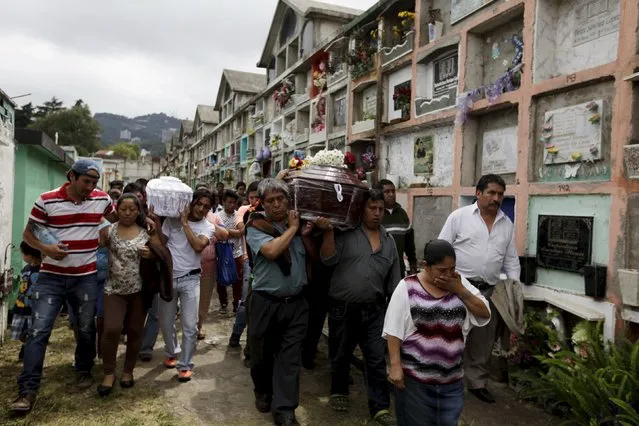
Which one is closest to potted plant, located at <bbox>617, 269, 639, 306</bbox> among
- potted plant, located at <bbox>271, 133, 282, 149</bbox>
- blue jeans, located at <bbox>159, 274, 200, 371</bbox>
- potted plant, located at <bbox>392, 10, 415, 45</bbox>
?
blue jeans, located at <bbox>159, 274, 200, 371</bbox>

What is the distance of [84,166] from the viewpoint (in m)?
3.91

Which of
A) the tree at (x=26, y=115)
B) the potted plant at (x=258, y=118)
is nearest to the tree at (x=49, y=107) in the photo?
the tree at (x=26, y=115)

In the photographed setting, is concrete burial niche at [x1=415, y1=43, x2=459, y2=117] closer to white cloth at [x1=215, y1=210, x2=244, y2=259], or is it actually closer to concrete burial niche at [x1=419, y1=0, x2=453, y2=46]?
concrete burial niche at [x1=419, y1=0, x2=453, y2=46]

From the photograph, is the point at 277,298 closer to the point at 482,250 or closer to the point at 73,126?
the point at 482,250

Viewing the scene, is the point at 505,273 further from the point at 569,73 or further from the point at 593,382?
the point at 569,73

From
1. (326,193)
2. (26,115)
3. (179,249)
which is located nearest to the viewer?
(326,193)

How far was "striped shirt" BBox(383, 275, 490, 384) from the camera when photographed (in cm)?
278

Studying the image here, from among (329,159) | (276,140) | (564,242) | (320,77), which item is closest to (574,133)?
(564,242)

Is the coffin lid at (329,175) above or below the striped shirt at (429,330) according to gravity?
above

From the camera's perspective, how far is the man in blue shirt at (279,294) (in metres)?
3.57

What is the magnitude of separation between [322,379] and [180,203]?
7.23 ft

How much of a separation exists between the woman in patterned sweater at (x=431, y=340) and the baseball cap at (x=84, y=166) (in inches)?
107

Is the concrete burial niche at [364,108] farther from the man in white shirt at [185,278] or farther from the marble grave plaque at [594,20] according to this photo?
the man in white shirt at [185,278]

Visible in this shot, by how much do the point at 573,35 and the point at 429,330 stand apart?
13.4ft
